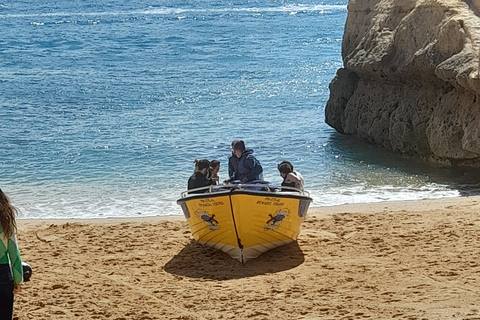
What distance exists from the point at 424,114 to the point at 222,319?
35.1 feet

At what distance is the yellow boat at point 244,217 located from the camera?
10562 millimetres

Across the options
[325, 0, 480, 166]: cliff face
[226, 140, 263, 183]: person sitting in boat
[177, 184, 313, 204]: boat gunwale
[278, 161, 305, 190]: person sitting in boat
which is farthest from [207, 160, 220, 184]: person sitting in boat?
[325, 0, 480, 166]: cliff face

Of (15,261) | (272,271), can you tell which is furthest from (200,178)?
(15,261)

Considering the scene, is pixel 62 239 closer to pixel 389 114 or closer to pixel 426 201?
pixel 426 201

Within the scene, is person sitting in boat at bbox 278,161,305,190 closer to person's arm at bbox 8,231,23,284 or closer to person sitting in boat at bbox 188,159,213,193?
person sitting in boat at bbox 188,159,213,193

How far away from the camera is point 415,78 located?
18.1 m

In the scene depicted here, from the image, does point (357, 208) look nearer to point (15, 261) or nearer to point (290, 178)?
point (290, 178)

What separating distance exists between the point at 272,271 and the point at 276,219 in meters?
0.76

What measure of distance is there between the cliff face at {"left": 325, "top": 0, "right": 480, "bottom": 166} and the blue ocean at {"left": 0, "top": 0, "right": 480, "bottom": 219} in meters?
0.55

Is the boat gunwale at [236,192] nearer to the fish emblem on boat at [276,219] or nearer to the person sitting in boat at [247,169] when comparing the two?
the fish emblem on boat at [276,219]

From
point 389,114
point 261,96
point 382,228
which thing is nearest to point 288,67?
point 261,96

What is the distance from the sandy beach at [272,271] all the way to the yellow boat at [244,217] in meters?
0.24

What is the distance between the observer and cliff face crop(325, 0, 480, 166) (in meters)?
16.1

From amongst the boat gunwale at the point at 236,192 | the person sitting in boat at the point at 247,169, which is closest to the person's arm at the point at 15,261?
the boat gunwale at the point at 236,192
